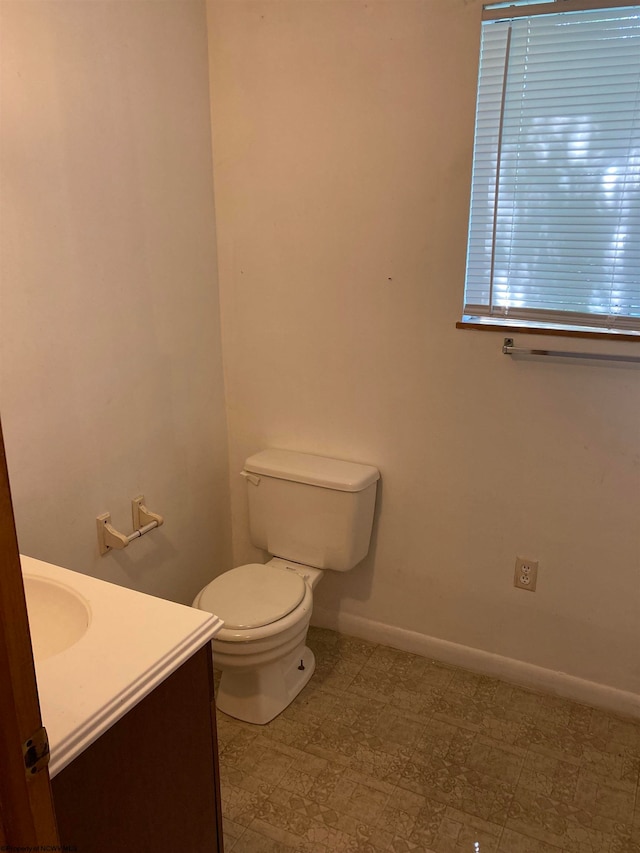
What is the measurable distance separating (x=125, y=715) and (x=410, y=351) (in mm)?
1441

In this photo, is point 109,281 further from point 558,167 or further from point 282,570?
point 558,167

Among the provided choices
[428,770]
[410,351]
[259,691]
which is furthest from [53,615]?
[410,351]

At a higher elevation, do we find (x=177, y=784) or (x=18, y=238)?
(x=18, y=238)

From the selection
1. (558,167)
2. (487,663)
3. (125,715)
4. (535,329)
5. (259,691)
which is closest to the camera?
(125,715)

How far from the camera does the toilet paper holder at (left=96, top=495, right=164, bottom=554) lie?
193 cm

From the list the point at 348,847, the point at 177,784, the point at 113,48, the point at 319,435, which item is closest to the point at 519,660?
the point at 348,847

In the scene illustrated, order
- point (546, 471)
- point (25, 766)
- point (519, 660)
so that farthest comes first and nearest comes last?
point (519, 660), point (546, 471), point (25, 766)

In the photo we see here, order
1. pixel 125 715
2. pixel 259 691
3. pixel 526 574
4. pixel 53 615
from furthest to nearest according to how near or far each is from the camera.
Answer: pixel 526 574
pixel 259 691
pixel 53 615
pixel 125 715

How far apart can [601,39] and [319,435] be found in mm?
1434

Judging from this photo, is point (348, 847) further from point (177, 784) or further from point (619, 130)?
point (619, 130)

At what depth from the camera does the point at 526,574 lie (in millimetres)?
2131

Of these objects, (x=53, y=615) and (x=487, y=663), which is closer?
(x=53, y=615)

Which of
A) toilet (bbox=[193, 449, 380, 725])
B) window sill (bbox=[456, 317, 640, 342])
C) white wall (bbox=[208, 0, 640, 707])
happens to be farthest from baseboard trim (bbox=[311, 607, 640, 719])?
window sill (bbox=[456, 317, 640, 342])

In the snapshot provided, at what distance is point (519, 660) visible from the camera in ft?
7.29
